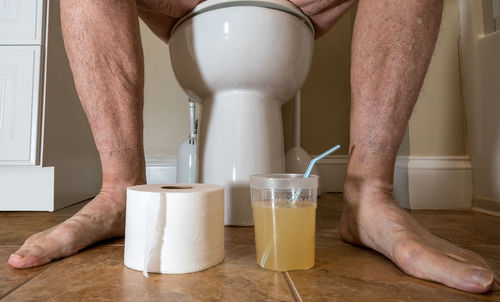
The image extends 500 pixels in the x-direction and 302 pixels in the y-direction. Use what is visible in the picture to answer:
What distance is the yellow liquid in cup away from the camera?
47 centimetres

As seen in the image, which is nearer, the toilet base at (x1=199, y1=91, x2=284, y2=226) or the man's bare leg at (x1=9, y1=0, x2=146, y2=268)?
the man's bare leg at (x1=9, y1=0, x2=146, y2=268)

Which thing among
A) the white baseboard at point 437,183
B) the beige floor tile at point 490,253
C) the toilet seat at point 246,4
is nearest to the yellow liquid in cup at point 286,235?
the beige floor tile at point 490,253

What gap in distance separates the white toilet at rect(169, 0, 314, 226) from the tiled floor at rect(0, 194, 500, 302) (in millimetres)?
223

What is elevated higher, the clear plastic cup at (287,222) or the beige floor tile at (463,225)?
the clear plastic cup at (287,222)

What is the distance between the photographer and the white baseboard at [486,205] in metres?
0.97

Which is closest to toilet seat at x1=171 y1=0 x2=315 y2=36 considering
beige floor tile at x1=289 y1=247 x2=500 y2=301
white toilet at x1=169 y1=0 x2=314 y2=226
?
white toilet at x1=169 y1=0 x2=314 y2=226

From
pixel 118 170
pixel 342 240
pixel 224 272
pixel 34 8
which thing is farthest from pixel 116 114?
pixel 34 8

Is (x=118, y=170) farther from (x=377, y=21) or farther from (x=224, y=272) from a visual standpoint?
(x=377, y=21)

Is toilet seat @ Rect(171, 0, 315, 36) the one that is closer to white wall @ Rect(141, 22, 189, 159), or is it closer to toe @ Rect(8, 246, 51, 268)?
toe @ Rect(8, 246, 51, 268)

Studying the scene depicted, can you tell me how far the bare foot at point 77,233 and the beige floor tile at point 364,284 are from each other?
0.35 metres

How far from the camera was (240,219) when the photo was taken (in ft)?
2.59

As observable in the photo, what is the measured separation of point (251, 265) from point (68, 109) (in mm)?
917

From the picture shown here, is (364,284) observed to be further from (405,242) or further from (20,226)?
(20,226)

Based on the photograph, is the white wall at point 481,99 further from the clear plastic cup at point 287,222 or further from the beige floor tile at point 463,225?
the clear plastic cup at point 287,222
